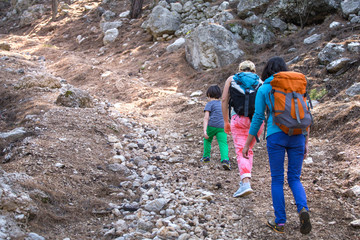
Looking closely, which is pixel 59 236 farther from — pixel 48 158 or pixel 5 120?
pixel 5 120

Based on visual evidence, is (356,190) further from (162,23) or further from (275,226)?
(162,23)

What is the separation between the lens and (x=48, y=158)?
4438 millimetres

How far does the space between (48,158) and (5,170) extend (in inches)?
23.8

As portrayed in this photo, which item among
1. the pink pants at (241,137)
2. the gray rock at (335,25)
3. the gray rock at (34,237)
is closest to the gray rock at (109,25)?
the gray rock at (335,25)

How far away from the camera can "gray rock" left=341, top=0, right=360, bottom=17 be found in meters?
9.78

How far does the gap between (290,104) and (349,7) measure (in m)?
8.95

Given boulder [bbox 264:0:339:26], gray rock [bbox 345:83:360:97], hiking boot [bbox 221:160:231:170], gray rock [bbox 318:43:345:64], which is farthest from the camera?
boulder [bbox 264:0:339:26]

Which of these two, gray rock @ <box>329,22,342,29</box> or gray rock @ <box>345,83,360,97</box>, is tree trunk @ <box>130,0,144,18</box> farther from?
gray rock @ <box>345,83,360,97</box>

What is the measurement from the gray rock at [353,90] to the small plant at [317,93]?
22.2 inches

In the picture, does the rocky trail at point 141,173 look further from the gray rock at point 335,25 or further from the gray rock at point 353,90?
the gray rock at point 335,25

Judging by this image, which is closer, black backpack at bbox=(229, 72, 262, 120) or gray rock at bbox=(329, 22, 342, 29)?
black backpack at bbox=(229, 72, 262, 120)

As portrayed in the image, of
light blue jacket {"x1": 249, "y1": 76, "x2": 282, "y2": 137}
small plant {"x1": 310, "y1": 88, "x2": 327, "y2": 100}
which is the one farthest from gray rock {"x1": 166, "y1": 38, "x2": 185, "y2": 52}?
light blue jacket {"x1": 249, "y1": 76, "x2": 282, "y2": 137}

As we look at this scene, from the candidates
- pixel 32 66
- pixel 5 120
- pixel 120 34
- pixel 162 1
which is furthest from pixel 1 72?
pixel 162 1

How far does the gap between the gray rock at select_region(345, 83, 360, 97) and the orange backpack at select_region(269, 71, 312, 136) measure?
4003mm
